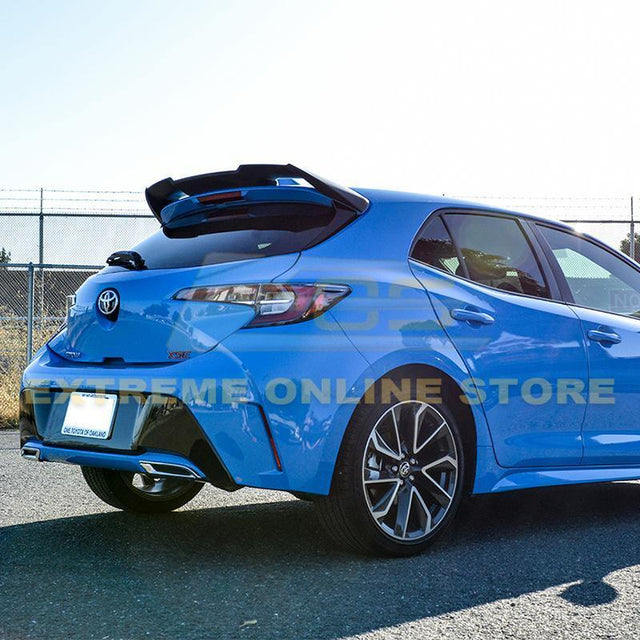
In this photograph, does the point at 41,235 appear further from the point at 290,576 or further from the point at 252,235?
the point at 290,576

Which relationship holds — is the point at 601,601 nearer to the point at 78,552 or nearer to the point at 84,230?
the point at 78,552

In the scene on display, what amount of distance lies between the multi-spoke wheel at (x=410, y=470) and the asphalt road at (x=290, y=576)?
0.18 metres

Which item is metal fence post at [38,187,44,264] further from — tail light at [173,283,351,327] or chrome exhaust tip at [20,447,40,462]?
tail light at [173,283,351,327]

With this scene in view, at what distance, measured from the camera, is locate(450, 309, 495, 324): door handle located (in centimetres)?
430

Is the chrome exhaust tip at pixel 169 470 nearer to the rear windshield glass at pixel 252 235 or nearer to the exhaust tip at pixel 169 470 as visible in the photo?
the exhaust tip at pixel 169 470

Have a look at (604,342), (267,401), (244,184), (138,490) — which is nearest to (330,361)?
(267,401)

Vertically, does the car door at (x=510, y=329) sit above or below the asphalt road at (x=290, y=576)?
above

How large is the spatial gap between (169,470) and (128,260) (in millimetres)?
1051

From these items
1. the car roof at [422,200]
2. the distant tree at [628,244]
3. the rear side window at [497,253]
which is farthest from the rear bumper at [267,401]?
the distant tree at [628,244]

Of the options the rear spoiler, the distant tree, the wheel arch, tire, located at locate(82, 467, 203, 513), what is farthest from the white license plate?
the distant tree

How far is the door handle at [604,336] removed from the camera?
4.98 m

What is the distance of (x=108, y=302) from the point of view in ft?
13.6

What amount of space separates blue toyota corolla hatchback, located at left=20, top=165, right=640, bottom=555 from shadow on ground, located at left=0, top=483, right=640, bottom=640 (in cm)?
26

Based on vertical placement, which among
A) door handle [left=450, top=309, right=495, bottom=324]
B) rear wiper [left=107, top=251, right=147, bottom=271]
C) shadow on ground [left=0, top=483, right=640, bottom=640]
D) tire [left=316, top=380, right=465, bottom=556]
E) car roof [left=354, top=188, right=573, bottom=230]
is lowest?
shadow on ground [left=0, top=483, right=640, bottom=640]
